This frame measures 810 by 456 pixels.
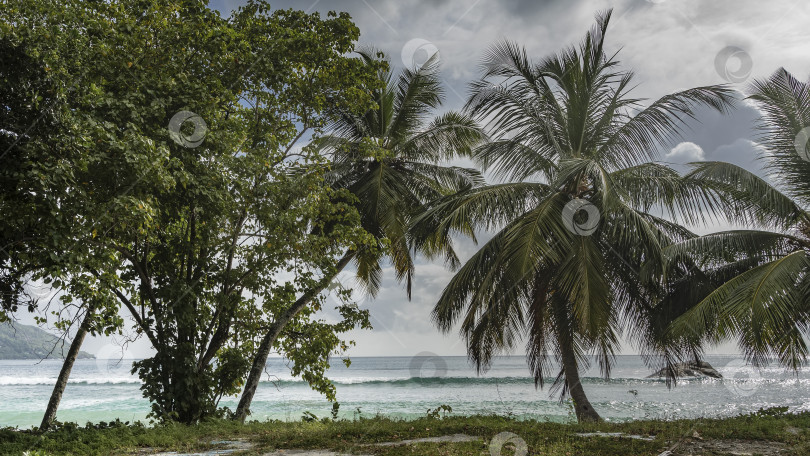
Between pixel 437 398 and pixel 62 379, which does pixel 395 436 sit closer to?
pixel 62 379

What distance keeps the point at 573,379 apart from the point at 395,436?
5114mm

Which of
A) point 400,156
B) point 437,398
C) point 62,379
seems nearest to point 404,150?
point 400,156

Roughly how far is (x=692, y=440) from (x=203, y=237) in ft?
26.6

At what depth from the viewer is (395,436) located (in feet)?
23.3

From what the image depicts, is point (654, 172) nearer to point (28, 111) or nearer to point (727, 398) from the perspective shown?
point (28, 111)

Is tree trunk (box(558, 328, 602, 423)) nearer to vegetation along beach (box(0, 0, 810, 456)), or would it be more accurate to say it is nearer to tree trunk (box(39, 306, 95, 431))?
vegetation along beach (box(0, 0, 810, 456))

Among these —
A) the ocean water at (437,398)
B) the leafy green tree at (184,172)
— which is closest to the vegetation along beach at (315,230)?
the leafy green tree at (184,172)

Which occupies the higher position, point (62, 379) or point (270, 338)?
point (270, 338)

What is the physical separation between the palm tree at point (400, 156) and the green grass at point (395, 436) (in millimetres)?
6166

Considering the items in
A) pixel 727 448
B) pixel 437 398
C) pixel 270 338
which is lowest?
pixel 437 398

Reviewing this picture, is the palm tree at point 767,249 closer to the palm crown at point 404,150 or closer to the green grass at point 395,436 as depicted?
the green grass at point 395,436

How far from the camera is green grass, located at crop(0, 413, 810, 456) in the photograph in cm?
611

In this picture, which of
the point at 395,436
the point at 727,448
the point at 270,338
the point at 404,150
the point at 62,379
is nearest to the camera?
the point at 727,448

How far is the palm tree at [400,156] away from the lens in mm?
13703
